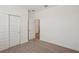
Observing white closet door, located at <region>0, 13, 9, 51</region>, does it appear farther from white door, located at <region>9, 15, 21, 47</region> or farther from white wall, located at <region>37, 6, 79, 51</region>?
white wall, located at <region>37, 6, 79, 51</region>

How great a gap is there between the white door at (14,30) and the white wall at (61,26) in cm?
166

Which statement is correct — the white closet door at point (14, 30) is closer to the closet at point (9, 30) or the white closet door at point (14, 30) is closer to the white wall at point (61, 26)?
the closet at point (9, 30)

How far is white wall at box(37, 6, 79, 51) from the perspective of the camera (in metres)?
3.34

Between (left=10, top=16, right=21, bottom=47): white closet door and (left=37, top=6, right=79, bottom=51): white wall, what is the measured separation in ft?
5.46

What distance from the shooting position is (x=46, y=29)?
505cm

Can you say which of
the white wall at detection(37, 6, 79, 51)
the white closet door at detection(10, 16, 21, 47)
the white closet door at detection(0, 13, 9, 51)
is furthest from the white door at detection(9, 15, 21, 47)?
the white wall at detection(37, 6, 79, 51)

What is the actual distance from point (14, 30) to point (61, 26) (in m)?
2.28

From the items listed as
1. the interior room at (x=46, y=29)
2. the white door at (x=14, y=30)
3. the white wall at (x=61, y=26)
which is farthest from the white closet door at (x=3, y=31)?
the white wall at (x=61, y=26)

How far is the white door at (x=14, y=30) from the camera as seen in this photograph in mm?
3818

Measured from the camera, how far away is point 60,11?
13.1 ft

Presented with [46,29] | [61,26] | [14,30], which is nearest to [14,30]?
[14,30]

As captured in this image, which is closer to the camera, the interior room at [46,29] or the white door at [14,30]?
the interior room at [46,29]

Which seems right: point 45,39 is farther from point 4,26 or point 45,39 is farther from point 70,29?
point 4,26
